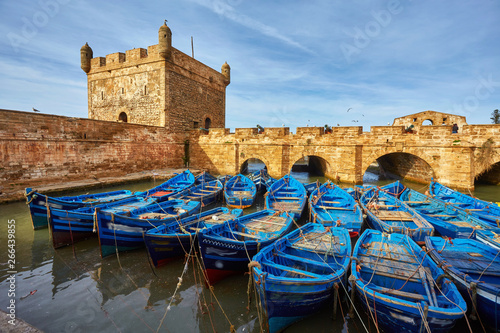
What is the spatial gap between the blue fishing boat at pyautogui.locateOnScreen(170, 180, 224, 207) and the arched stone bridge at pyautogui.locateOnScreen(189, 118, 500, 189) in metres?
5.65

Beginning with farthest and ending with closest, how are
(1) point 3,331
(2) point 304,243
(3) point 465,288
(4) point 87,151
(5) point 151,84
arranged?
(5) point 151,84
(4) point 87,151
(2) point 304,243
(3) point 465,288
(1) point 3,331

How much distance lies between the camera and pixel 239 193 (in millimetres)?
11000

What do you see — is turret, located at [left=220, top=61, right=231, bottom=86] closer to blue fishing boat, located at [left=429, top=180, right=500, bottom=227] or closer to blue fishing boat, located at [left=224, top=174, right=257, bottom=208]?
blue fishing boat, located at [left=224, top=174, right=257, bottom=208]

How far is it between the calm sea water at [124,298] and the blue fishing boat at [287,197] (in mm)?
3842

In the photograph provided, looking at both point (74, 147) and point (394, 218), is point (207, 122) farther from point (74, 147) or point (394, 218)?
point (394, 218)

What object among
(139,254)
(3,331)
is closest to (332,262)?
(139,254)

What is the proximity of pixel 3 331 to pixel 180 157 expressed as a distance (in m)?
16.7

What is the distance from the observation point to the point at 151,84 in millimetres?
18531

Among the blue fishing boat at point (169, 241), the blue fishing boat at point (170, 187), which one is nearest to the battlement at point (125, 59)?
the blue fishing boat at point (170, 187)

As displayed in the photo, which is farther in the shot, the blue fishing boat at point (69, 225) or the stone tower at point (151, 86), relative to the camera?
the stone tower at point (151, 86)

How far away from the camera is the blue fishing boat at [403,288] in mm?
3127

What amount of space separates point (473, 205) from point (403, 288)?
705cm

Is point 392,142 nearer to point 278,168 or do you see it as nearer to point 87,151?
point 278,168

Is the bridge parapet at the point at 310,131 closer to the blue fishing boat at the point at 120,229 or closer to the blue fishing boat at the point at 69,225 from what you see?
the blue fishing boat at the point at 120,229
